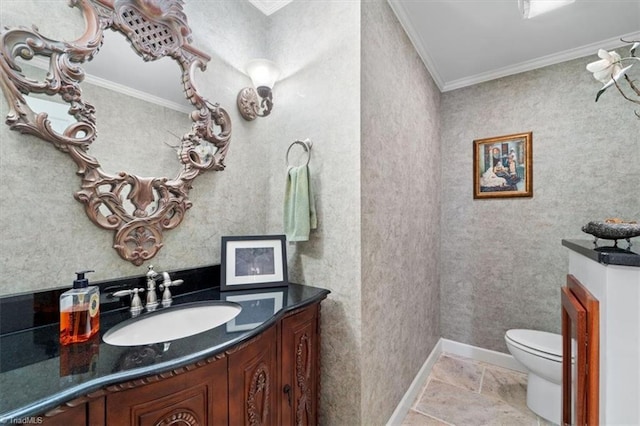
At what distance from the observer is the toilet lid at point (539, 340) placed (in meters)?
1.75

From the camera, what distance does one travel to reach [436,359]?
247 centimetres

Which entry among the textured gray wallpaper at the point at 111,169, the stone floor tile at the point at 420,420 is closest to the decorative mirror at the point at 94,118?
the textured gray wallpaper at the point at 111,169

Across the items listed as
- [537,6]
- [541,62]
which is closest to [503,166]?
[541,62]

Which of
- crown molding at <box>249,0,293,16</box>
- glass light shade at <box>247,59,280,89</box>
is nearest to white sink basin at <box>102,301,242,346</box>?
glass light shade at <box>247,59,280,89</box>

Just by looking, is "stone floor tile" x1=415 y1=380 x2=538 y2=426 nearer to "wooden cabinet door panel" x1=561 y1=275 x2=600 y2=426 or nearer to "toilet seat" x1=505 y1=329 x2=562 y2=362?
"toilet seat" x1=505 y1=329 x2=562 y2=362

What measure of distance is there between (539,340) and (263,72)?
100 inches

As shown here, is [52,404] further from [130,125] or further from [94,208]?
[130,125]

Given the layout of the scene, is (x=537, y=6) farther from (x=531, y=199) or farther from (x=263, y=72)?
(x=263, y=72)

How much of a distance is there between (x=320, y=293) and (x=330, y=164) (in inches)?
26.1

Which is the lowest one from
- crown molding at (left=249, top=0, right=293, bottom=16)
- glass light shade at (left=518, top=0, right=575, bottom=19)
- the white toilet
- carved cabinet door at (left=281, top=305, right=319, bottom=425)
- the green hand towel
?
the white toilet

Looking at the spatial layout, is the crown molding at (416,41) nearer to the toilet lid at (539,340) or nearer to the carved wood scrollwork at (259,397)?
the carved wood scrollwork at (259,397)

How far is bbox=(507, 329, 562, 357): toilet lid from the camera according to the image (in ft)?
5.76

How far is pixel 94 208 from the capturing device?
1051 mm

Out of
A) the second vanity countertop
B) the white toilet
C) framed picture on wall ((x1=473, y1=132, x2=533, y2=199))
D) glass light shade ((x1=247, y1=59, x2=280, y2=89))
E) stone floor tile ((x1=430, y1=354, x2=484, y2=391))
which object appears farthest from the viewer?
framed picture on wall ((x1=473, y1=132, x2=533, y2=199))
